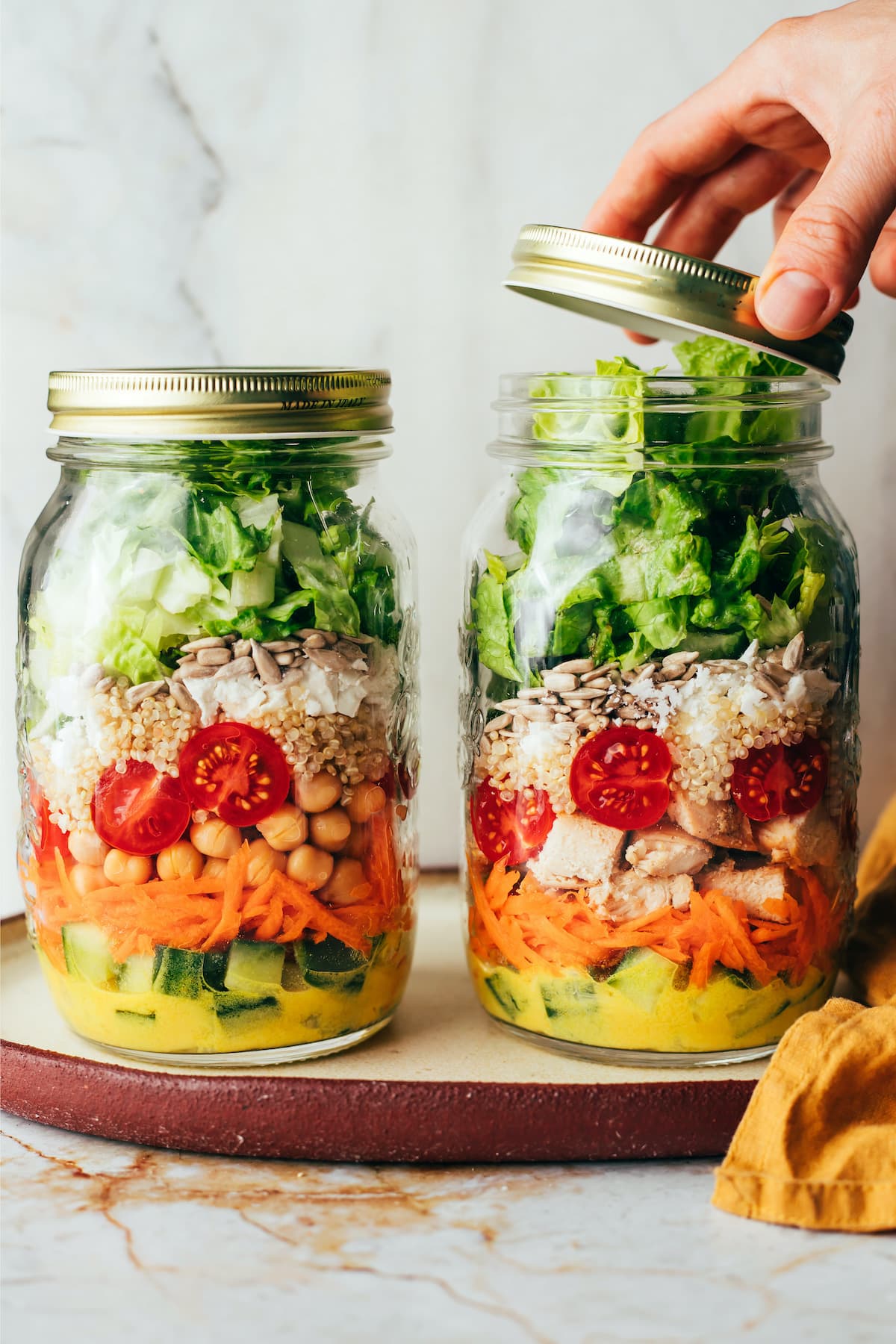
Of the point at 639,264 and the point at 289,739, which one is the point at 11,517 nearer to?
the point at 289,739

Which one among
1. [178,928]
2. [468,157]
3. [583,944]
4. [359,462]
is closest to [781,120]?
[468,157]

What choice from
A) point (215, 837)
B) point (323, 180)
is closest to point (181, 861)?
point (215, 837)

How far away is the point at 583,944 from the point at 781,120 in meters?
0.75

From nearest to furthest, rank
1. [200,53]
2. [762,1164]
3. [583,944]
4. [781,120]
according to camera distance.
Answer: [762,1164] < [583,944] < [781,120] < [200,53]

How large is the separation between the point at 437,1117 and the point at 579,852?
0.67 ft

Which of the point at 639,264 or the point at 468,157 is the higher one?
the point at 468,157

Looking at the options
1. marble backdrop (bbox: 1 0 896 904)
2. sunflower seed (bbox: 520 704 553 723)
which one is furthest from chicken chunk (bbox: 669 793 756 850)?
marble backdrop (bbox: 1 0 896 904)

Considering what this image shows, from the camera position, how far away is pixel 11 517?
1374mm

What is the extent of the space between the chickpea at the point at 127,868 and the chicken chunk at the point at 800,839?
0.43 metres

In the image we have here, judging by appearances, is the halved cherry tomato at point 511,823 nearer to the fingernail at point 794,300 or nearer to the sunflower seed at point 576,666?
the sunflower seed at point 576,666

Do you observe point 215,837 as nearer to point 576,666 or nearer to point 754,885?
point 576,666

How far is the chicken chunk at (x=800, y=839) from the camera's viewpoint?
3.09 feet

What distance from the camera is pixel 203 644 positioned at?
2.93ft

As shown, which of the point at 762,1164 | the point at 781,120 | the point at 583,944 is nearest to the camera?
the point at 762,1164
